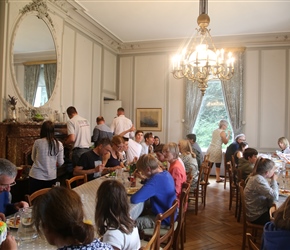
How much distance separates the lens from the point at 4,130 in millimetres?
4262

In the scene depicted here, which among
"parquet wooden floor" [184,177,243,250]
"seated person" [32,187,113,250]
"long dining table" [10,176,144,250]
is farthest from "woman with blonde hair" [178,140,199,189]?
"seated person" [32,187,113,250]

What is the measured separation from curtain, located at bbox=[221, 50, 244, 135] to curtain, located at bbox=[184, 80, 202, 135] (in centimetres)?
91

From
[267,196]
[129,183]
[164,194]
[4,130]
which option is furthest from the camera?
[4,130]

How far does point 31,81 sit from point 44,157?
212 centimetres

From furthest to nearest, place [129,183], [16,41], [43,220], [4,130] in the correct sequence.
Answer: [16,41] < [4,130] < [129,183] < [43,220]

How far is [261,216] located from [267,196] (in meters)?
0.26

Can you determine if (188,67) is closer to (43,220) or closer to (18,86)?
(18,86)

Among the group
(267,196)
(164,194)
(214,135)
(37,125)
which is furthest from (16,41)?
(214,135)

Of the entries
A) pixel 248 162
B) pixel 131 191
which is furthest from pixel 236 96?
pixel 131 191

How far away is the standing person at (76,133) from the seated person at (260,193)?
315 cm

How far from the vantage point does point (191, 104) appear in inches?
318

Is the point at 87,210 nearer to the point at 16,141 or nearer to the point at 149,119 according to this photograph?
the point at 16,141

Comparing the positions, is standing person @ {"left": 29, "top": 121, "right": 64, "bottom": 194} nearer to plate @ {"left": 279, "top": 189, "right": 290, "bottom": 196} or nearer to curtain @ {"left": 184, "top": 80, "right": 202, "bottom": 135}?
plate @ {"left": 279, "top": 189, "right": 290, "bottom": 196}

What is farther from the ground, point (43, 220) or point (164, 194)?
point (43, 220)
